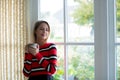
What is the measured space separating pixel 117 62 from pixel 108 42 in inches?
7.3

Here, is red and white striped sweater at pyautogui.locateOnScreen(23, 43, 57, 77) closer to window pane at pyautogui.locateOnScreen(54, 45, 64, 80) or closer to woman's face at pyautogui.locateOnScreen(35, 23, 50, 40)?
woman's face at pyautogui.locateOnScreen(35, 23, 50, 40)

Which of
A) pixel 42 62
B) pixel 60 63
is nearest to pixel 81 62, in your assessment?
pixel 60 63

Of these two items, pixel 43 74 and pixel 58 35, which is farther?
pixel 58 35

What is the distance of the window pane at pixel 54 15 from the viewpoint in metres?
2.08

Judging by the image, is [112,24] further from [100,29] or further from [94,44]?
[94,44]

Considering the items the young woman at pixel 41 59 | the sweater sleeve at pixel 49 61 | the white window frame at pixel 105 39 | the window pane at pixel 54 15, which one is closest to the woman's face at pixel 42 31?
the young woman at pixel 41 59

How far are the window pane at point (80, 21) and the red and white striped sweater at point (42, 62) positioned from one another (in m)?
0.34

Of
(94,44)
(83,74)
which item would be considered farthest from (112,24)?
(83,74)

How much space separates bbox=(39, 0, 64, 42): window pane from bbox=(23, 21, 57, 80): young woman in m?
0.29

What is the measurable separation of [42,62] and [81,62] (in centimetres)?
47

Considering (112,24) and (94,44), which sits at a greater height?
(112,24)

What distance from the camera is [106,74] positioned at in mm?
1848

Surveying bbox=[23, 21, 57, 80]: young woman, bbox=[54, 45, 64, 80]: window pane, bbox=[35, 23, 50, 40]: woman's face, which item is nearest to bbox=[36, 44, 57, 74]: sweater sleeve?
bbox=[23, 21, 57, 80]: young woman

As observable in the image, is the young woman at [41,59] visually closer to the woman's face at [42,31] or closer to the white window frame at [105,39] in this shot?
the woman's face at [42,31]
